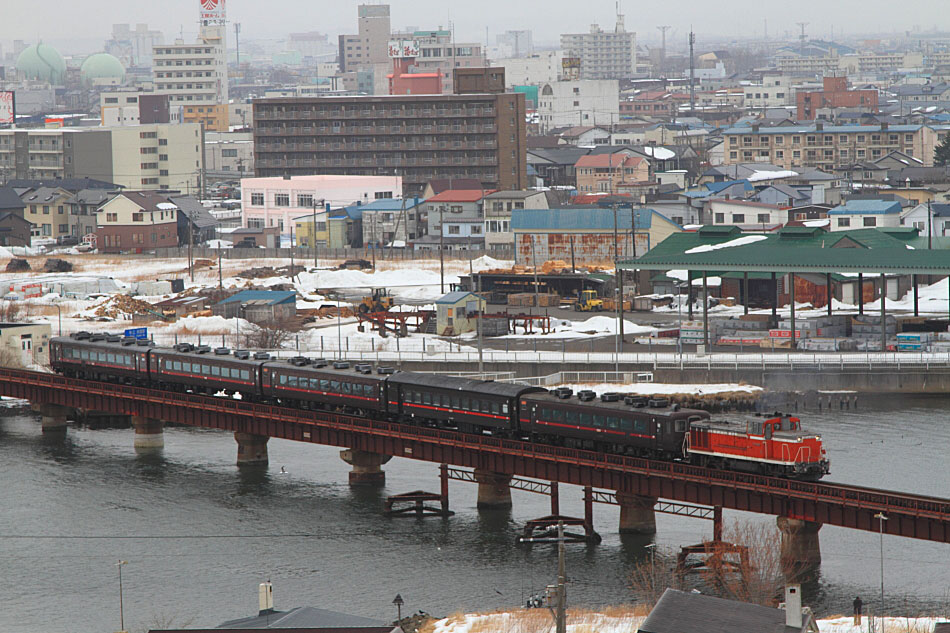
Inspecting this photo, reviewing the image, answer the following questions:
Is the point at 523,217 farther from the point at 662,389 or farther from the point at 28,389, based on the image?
the point at 28,389

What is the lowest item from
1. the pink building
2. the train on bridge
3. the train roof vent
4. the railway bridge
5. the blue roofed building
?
the railway bridge

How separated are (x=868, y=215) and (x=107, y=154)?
7046 cm

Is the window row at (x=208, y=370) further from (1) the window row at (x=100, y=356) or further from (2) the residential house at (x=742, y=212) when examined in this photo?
(2) the residential house at (x=742, y=212)

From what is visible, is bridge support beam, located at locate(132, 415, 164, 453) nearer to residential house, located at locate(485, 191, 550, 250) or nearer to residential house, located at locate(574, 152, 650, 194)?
residential house, located at locate(485, 191, 550, 250)

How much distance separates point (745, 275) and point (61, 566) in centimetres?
4266

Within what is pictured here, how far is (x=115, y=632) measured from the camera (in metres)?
33.2

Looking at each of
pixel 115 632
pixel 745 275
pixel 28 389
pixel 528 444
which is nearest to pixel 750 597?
pixel 528 444

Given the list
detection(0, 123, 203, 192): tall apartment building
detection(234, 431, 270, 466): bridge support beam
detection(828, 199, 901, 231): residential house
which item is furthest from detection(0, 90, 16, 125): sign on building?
detection(234, 431, 270, 466): bridge support beam

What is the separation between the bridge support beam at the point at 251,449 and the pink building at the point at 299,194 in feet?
217

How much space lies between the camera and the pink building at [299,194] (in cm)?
11725

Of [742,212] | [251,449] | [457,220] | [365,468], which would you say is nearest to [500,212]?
[457,220]

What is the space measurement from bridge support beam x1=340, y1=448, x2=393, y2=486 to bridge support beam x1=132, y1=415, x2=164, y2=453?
10.1 meters

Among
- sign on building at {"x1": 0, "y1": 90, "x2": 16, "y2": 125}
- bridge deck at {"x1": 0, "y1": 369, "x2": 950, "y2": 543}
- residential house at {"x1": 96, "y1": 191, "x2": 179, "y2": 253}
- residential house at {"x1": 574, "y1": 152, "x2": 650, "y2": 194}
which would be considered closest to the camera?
bridge deck at {"x1": 0, "y1": 369, "x2": 950, "y2": 543}

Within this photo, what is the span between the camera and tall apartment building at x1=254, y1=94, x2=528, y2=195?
4828 inches
